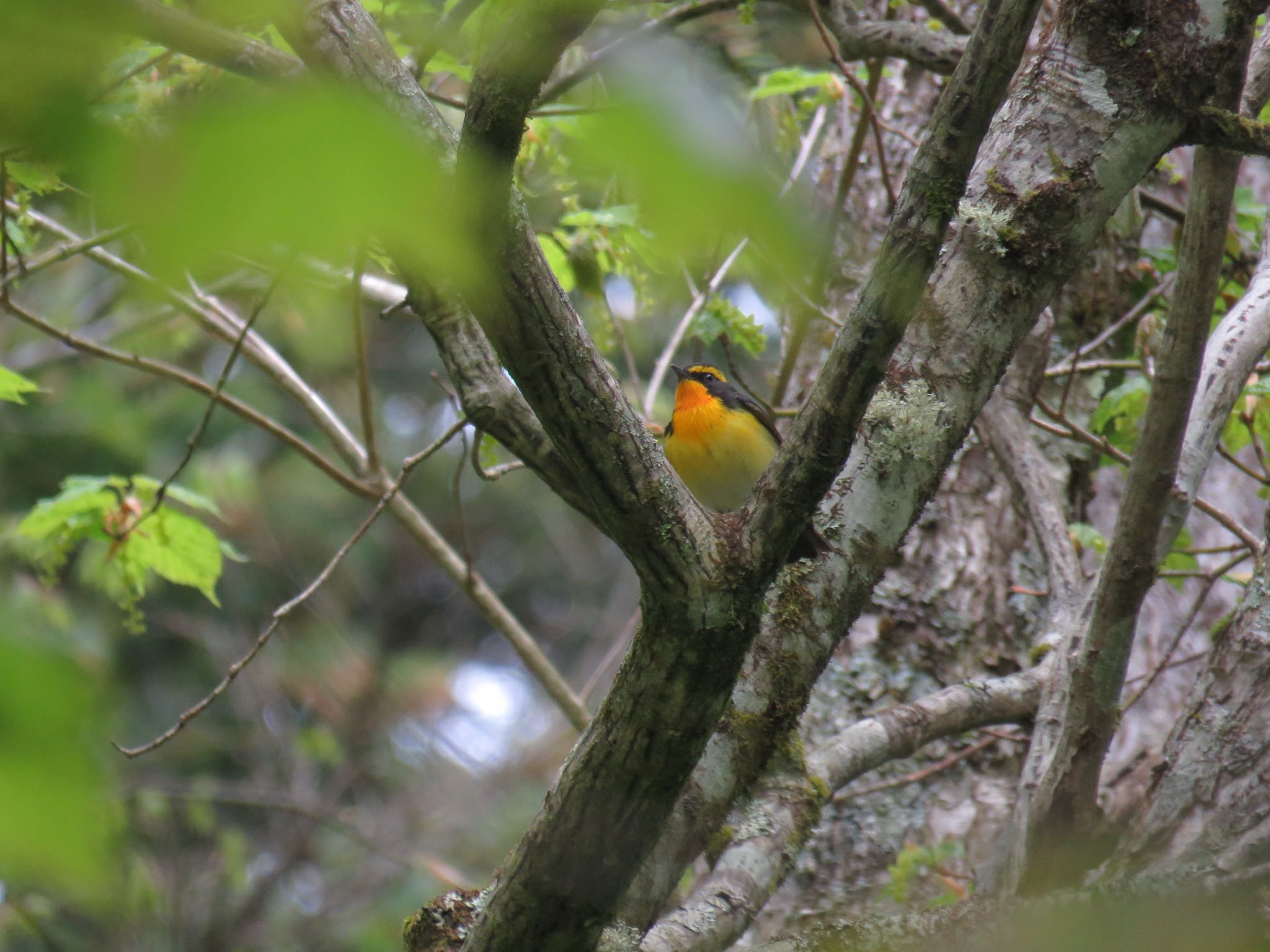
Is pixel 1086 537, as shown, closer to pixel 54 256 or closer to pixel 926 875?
pixel 926 875

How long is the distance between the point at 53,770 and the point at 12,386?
276cm

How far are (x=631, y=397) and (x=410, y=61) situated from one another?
8.08 feet

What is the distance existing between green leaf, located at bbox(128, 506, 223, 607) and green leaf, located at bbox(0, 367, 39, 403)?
0.57 metres

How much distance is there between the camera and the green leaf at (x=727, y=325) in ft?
11.0

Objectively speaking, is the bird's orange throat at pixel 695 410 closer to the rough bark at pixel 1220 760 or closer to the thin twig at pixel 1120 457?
the thin twig at pixel 1120 457

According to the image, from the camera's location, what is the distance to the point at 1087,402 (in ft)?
14.4

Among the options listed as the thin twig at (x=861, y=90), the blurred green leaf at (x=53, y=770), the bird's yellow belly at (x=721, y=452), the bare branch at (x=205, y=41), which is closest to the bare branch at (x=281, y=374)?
the bare branch at (x=205, y=41)

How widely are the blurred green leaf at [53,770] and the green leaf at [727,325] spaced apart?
288 cm

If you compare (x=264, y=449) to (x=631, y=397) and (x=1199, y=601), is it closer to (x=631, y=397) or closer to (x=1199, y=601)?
(x=631, y=397)

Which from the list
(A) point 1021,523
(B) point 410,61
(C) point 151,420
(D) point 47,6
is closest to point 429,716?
(C) point 151,420

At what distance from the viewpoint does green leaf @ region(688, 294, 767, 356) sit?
336 cm

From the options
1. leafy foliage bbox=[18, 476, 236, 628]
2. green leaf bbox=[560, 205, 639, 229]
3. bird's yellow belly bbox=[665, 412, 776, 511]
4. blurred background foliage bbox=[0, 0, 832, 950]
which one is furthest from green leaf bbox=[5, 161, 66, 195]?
bird's yellow belly bbox=[665, 412, 776, 511]

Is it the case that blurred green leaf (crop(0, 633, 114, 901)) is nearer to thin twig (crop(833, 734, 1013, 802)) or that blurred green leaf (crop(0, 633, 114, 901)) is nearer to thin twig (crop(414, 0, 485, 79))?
thin twig (crop(414, 0, 485, 79))

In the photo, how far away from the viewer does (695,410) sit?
4.49 m
